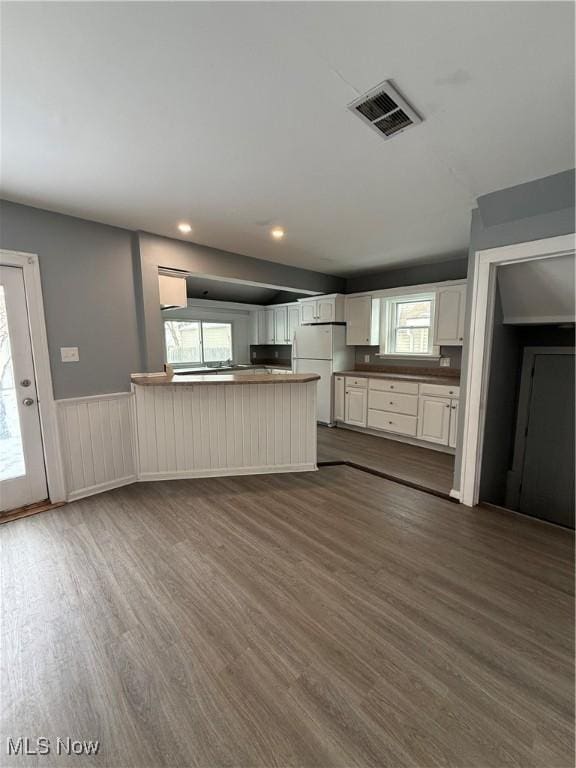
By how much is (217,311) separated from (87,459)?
392cm

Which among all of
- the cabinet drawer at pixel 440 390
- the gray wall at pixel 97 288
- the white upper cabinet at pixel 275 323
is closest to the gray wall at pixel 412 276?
the white upper cabinet at pixel 275 323

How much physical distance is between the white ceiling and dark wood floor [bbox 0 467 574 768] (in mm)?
2464

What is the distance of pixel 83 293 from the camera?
283 cm

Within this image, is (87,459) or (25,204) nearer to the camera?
(25,204)

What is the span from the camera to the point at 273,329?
6461mm

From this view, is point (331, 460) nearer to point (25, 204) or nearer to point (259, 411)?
point (259, 411)

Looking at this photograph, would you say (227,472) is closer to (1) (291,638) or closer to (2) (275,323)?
(1) (291,638)

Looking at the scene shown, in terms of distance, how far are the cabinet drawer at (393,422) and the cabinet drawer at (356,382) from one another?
0.39m

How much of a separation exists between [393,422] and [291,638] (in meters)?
3.36

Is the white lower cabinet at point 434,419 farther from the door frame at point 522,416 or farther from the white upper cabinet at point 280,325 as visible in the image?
the white upper cabinet at point 280,325

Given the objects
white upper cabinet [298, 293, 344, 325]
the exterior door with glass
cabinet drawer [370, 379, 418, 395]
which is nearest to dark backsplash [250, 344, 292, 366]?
white upper cabinet [298, 293, 344, 325]

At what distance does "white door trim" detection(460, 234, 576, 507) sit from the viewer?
2.38 metres

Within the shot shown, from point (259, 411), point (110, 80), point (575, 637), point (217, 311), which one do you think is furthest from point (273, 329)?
point (575, 637)

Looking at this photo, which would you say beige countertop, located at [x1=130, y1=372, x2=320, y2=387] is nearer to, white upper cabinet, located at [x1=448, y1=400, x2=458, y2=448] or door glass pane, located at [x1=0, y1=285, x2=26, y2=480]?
door glass pane, located at [x1=0, y1=285, x2=26, y2=480]
